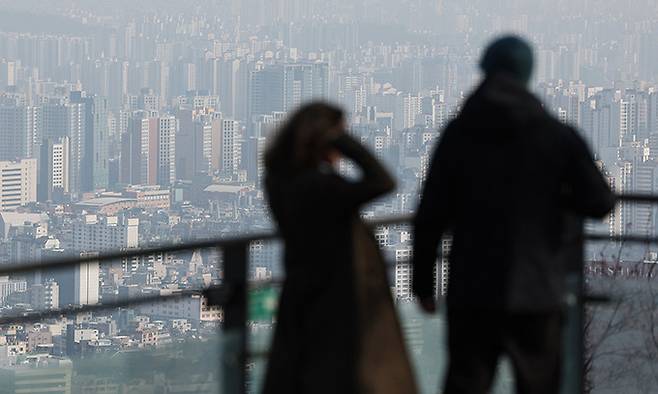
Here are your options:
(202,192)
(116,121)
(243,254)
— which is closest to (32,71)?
(116,121)

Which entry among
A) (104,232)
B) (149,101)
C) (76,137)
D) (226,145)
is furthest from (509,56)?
(149,101)

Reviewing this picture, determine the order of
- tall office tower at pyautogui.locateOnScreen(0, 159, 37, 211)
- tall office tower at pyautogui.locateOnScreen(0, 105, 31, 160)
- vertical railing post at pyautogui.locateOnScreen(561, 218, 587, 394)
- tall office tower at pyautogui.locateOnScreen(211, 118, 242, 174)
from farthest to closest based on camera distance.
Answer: tall office tower at pyautogui.locateOnScreen(0, 105, 31, 160), tall office tower at pyautogui.locateOnScreen(0, 159, 37, 211), tall office tower at pyautogui.locateOnScreen(211, 118, 242, 174), vertical railing post at pyautogui.locateOnScreen(561, 218, 587, 394)

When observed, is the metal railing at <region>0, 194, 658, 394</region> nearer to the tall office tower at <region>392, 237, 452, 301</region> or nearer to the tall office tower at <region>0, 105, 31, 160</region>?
the tall office tower at <region>392, 237, 452, 301</region>

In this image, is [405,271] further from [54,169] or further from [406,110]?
[54,169]

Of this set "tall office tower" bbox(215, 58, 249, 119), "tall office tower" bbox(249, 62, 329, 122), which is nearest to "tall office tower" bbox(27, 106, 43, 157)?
"tall office tower" bbox(215, 58, 249, 119)

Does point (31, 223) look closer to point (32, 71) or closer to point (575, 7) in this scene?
point (32, 71)
